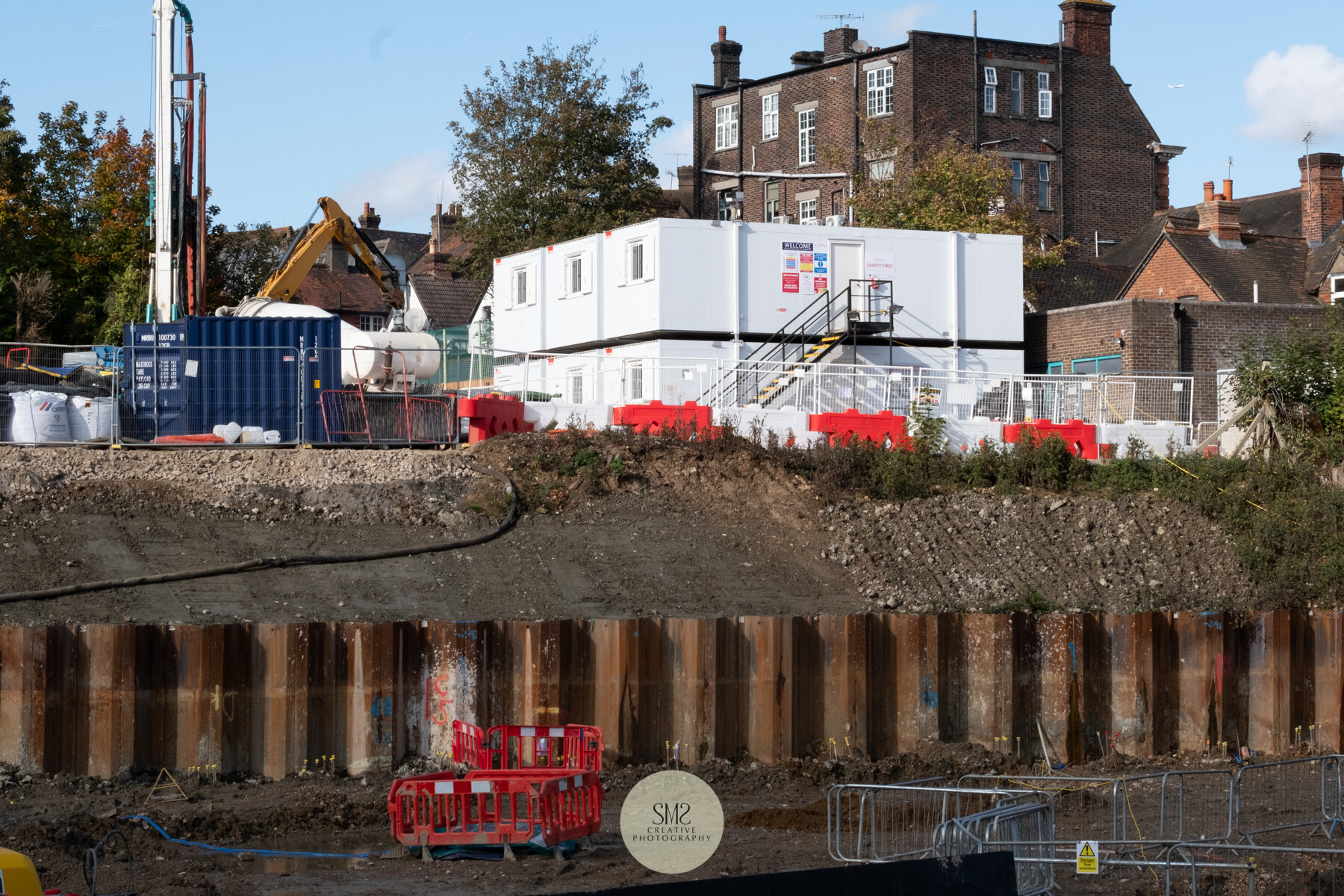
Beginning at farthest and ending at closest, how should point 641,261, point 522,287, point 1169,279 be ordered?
point 1169,279, point 522,287, point 641,261

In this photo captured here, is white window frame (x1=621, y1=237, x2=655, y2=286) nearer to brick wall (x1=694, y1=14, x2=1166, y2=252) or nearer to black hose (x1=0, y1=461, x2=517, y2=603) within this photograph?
black hose (x1=0, y1=461, x2=517, y2=603)

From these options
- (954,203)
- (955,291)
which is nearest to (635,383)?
(955,291)

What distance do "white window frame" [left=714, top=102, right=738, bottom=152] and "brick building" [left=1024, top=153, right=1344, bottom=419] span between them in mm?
15134

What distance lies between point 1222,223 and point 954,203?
29.9 ft

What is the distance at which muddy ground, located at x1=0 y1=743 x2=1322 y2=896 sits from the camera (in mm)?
11547

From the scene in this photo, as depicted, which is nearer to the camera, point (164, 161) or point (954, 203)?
point (164, 161)

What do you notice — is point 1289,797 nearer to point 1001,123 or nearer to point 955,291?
point 955,291

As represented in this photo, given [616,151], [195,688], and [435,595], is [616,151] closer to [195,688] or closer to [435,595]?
[435,595]

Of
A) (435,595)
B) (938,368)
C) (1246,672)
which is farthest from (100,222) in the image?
(1246,672)

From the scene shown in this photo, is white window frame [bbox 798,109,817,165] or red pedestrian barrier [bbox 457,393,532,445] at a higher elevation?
white window frame [bbox 798,109,817,165]

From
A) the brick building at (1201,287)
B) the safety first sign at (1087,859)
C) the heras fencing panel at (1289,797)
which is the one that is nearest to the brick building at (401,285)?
the brick building at (1201,287)

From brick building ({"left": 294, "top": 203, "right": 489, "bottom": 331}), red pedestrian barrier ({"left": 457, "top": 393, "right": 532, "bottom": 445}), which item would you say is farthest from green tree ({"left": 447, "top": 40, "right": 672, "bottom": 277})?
red pedestrian barrier ({"left": 457, "top": 393, "right": 532, "bottom": 445})

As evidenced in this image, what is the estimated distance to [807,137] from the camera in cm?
5659

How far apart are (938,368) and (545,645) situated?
18.2 meters
